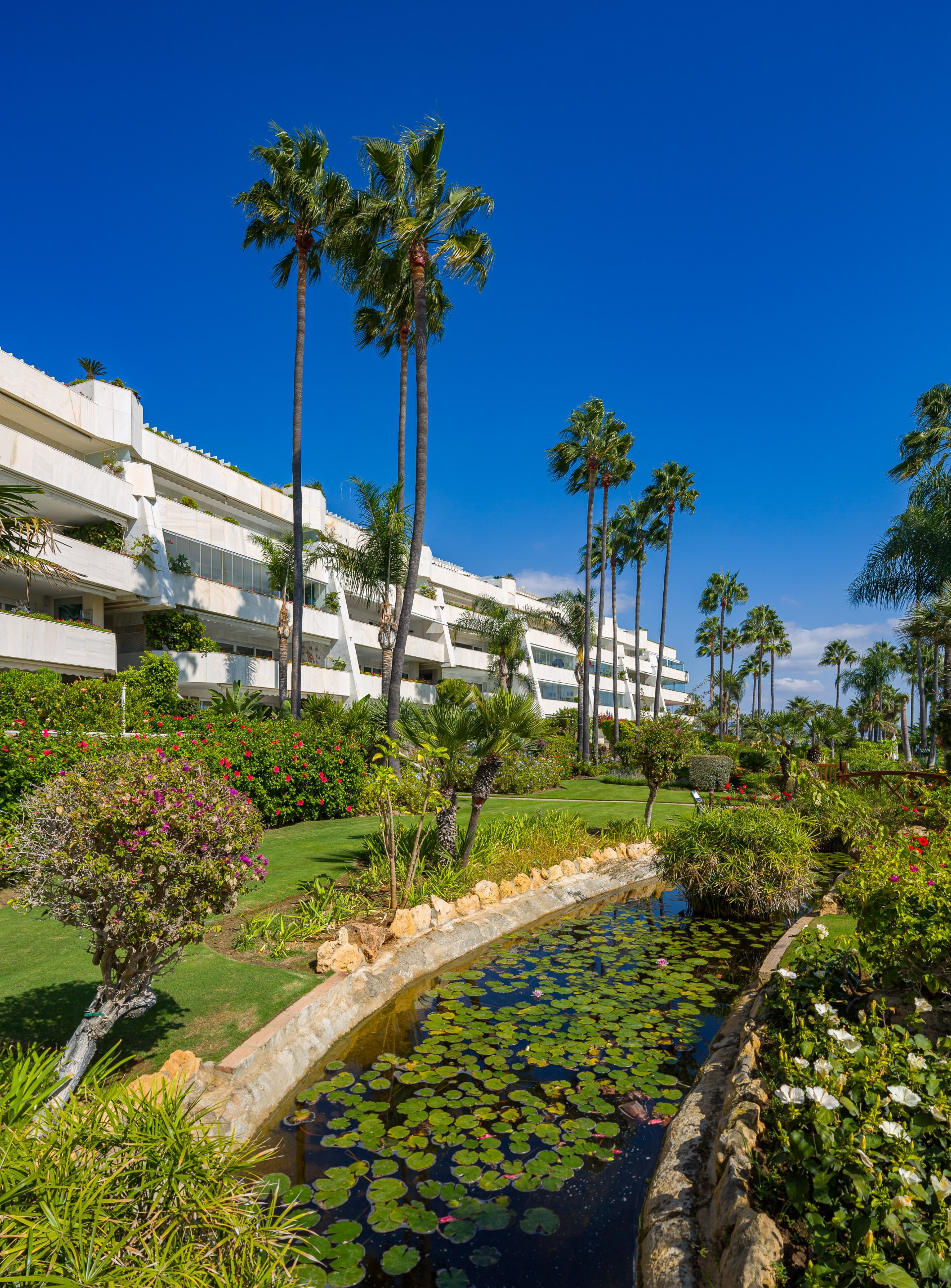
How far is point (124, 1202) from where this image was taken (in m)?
2.83

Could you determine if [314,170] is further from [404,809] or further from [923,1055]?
[923,1055]

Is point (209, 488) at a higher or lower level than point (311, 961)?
higher

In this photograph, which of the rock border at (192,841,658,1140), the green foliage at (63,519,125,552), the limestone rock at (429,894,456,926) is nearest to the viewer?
the rock border at (192,841,658,1140)

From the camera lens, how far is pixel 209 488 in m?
27.0

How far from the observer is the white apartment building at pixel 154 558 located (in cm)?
1922

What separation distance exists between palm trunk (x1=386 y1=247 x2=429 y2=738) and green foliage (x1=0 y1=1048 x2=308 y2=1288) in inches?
516

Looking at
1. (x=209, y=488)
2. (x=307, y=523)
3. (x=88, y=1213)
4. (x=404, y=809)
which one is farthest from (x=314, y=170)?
(x=88, y=1213)

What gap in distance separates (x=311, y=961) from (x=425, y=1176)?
3.51 m

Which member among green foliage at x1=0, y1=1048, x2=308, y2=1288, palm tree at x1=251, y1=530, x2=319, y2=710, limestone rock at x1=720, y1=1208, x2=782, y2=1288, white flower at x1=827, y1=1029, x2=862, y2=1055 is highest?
palm tree at x1=251, y1=530, x2=319, y2=710

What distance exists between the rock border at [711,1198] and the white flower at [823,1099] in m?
0.60

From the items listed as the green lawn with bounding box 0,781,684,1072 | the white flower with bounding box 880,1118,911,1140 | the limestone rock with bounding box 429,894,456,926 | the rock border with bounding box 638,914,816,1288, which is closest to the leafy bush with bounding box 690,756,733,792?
the limestone rock with bounding box 429,894,456,926

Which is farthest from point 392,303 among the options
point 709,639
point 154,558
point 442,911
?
point 709,639

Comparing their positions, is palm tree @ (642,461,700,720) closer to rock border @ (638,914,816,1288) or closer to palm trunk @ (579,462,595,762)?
palm trunk @ (579,462,595,762)

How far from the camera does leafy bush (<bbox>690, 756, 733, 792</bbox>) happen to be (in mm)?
27625
